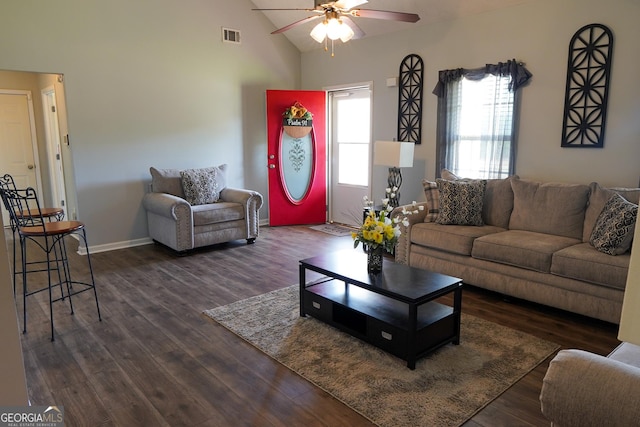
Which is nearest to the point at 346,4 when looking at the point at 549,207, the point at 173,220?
the point at 549,207

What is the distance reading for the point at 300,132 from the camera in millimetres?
6500

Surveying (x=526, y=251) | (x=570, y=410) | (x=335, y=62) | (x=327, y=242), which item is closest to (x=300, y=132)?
(x=335, y=62)

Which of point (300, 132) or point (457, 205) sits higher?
point (300, 132)

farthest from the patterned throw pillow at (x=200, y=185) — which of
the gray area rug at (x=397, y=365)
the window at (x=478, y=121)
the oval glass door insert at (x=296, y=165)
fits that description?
the window at (x=478, y=121)

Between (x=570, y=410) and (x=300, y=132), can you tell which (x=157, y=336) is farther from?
(x=300, y=132)

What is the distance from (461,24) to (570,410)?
447 centimetres

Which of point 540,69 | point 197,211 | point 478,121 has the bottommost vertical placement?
point 197,211

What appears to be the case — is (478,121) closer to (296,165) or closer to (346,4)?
(346,4)

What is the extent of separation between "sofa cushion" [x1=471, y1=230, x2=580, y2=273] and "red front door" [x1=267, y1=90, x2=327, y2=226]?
3335 millimetres

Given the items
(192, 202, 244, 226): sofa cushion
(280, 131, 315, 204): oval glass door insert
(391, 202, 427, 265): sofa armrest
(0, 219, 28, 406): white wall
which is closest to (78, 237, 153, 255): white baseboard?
(192, 202, 244, 226): sofa cushion

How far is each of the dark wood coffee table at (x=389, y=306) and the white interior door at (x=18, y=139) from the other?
564 centimetres

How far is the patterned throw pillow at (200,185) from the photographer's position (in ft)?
17.7

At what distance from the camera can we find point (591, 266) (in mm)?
3133
